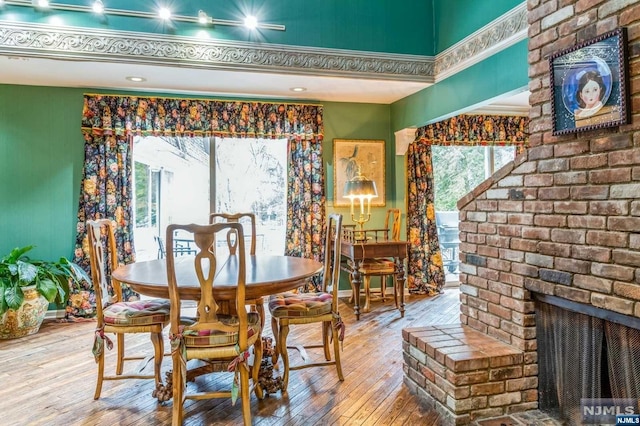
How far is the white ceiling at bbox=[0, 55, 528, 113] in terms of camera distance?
3645 millimetres

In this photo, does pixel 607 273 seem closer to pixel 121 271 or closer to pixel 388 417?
pixel 388 417

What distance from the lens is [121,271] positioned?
104 inches

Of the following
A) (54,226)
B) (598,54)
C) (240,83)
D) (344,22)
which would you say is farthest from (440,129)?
(54,226)

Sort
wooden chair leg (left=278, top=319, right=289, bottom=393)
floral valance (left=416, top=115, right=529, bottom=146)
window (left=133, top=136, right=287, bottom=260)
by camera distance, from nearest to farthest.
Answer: wooden chair leg (left=278, top=319, right=289, bottom=393)
window (left=133, top=136, right=287, bottom=260)
floral valance (left=416, top=115, right=529, bottom=146)

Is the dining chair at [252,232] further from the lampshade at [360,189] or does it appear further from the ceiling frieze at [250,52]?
the ceiling frieze at [250,52]

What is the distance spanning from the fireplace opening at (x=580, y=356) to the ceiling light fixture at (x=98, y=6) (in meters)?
3.89

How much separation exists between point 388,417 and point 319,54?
124 inches

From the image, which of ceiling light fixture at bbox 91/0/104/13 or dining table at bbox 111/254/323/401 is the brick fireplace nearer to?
dining table at bbox 111/254/323/401

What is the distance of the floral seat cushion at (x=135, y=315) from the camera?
8.13 feet

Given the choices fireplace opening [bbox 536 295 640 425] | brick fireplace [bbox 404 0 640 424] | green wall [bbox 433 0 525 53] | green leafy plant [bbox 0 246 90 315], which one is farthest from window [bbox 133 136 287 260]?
fireplace opening [bbox 536 295 640 425]

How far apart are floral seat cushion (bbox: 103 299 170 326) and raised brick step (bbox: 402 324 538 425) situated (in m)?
1.60

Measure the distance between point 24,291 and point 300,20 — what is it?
3.53 meters

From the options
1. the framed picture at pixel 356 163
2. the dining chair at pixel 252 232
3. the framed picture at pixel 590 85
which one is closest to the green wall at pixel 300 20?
the framed picture at pixel 356 163

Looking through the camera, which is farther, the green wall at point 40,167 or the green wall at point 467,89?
the green wall at point 40,167
